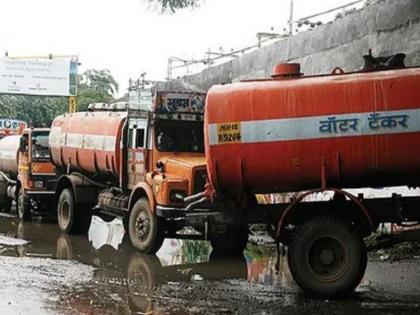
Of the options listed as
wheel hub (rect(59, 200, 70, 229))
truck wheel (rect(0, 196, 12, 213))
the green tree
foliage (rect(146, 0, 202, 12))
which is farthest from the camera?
the green tree

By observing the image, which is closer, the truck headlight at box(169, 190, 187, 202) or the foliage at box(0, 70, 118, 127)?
the truck headlight at box(169, 190, 187, 202)

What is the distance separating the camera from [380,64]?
9359 millimetres

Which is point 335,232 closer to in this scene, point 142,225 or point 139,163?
point 142,225

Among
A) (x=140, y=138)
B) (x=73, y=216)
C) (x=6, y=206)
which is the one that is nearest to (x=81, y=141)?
(x=73, y=216)

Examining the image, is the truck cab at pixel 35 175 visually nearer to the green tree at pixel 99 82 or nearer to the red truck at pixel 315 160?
the red truck at pixel 315 160

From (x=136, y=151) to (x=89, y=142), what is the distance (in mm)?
2346

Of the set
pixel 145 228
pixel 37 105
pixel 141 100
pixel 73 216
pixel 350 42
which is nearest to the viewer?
pixel 145 228

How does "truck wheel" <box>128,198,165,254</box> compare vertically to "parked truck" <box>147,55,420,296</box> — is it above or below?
below

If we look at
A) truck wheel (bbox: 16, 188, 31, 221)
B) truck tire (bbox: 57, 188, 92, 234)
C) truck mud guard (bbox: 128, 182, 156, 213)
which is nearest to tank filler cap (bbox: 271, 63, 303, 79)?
truck mud guard (bbox: 128, 182, 156, 213)

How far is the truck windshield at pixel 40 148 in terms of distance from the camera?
1906 centimetres

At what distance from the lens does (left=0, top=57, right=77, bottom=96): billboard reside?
4088cm

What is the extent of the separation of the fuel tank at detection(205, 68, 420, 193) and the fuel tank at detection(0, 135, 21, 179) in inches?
507

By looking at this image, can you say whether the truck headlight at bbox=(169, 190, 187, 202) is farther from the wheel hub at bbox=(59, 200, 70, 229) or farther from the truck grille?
the wheel hub at bbox=(59, 200, 70, 229)

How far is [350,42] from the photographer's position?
13.9 meters
